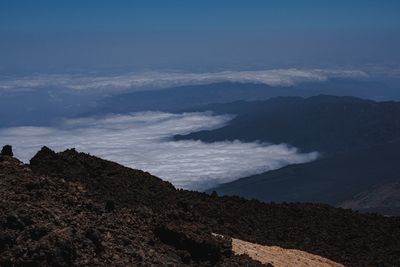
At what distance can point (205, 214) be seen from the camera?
20.8m

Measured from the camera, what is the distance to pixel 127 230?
11.0 metres

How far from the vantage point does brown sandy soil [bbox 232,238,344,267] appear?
14.0 meters

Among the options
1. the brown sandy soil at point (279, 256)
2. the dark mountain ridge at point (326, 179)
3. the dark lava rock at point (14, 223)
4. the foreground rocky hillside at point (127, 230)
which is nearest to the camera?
the foreground rocky hillside at point (127, 230)

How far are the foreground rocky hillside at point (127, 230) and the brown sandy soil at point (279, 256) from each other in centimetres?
122

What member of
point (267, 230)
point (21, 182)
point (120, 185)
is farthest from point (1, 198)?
point (267, 230)

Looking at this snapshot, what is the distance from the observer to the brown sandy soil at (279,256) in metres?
14.0

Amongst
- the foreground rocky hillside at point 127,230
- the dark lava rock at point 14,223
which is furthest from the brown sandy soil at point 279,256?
the dark lava rock at point 14,223

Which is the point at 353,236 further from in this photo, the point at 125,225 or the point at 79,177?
the point at 125,225

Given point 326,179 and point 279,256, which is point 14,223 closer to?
point 279,256

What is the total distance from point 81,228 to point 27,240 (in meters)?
1.01

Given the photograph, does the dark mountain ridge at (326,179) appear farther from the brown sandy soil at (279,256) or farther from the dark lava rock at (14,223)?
the dark lava rock at (14,223)

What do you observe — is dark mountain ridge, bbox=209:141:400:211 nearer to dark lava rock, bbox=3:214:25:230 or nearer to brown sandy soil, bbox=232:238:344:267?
brown sandy soil, bbox=232:238:344:267

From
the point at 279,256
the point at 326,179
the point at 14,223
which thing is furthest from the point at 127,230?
the point at 326,179

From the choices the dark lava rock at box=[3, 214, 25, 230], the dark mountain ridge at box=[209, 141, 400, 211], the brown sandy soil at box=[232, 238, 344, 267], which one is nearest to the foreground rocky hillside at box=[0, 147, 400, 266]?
the dark lava rock at box=[3, 214, 25, 230]
